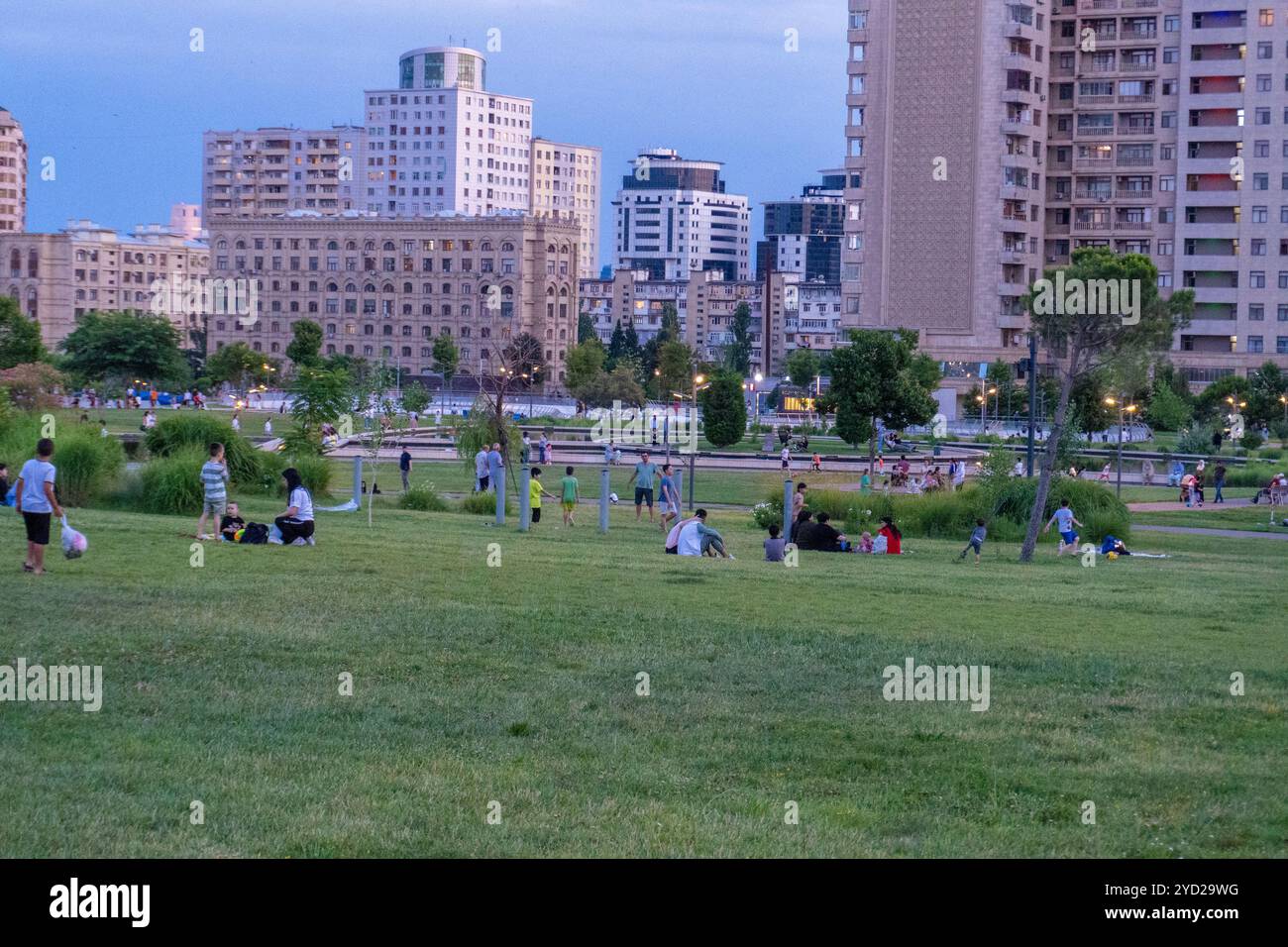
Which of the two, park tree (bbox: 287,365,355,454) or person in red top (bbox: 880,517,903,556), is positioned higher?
park tree (bbox: 287,365,355,454)

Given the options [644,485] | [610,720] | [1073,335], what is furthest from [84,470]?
[610,720]

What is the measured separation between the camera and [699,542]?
2400 cm

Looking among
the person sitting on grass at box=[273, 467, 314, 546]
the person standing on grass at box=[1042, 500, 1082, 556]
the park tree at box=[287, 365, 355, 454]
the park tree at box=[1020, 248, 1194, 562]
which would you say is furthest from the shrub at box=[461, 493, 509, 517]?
the person sitting on grass at box=[273, 467, 314, 546]

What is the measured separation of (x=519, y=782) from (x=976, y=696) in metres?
4.07

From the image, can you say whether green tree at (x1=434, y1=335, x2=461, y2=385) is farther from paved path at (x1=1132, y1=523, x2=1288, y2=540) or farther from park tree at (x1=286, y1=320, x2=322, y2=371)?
paved path at (x1=1132, y1=523, x2=1288, y2=540)

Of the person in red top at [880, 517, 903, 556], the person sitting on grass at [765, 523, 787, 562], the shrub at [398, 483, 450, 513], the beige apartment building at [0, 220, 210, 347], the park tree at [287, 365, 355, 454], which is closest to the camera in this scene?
the person sitting on grass at [765, 523, 787, 562]

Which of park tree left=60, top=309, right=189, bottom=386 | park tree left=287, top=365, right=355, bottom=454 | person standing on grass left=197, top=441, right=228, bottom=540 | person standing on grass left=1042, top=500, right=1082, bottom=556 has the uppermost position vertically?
park tree left=60, top=309, right=189, bottom=386

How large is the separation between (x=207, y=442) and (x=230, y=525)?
11.7 meters

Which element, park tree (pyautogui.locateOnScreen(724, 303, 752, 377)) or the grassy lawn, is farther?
park tree (pyautogui.locateOnScreen(724, 303, 752, 377))

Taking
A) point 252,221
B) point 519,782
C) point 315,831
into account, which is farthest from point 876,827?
point 252,221

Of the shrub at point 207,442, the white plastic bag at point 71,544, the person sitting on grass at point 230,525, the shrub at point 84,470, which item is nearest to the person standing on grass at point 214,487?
the person sitting on grass at point 230,525

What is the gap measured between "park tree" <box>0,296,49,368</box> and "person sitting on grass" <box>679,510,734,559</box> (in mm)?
72512

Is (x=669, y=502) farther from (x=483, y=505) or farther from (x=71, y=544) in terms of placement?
(x=71, y=544)

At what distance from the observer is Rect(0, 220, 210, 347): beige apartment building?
524ft
